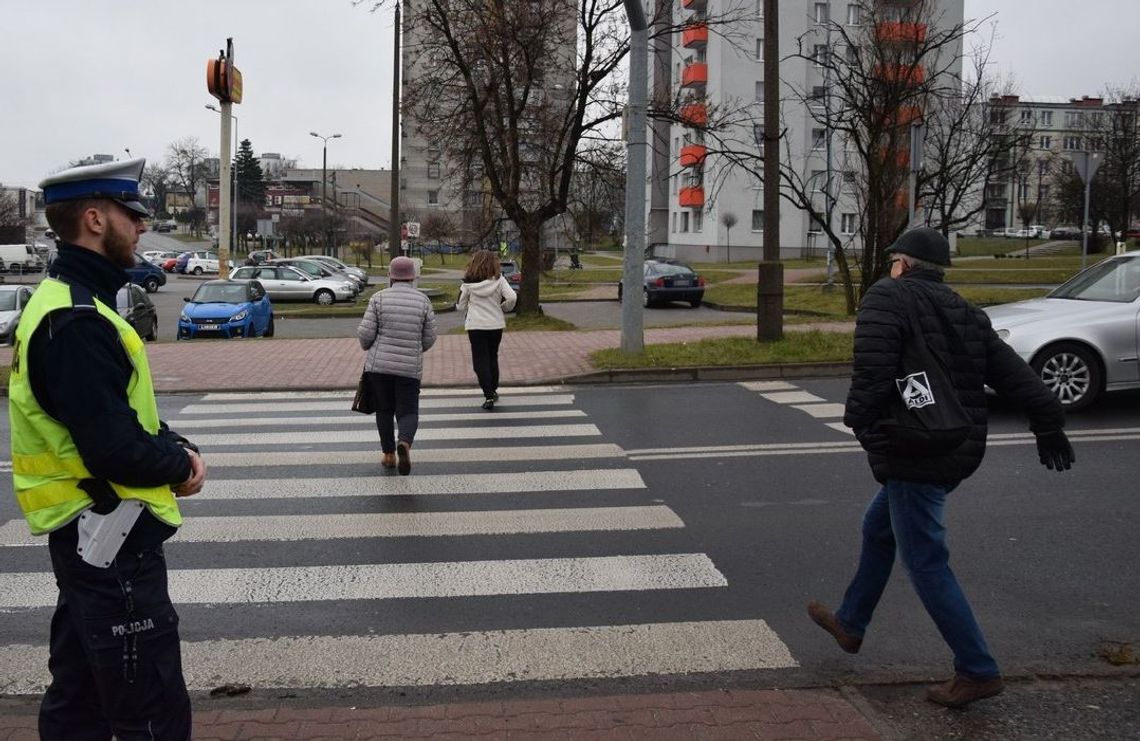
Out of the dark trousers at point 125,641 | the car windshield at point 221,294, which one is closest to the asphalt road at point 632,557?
the dark trousers at point 125,641

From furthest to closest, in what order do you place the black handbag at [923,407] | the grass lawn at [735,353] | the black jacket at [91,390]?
the grass lawn at [735,353]
the black handbag at [923,407]
the black jacket at [91,390]

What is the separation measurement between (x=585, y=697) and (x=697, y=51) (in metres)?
65.6

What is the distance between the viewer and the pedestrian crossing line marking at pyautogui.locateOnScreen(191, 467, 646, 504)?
311 inches

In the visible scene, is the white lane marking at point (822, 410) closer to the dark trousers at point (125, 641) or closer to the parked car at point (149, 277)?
the dark trousers at point (125, 641)

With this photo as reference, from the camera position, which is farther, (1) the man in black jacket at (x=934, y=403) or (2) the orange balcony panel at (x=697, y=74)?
(2) the orange balcony panel at (x=697, y=74)

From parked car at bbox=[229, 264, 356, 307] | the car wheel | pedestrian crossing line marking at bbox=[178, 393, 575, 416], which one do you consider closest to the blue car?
pedestrian crossing line marking at bbox=[178, 393, 575, 416]

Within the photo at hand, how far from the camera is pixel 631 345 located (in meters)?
15.5

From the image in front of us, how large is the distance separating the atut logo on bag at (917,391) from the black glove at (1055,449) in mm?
563

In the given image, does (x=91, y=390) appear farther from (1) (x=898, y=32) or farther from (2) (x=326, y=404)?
(1) (x=898, y=32)

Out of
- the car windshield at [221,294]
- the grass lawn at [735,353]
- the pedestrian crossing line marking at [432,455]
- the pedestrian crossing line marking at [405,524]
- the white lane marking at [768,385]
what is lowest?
the pedestrian crossing line marking at [405,524]

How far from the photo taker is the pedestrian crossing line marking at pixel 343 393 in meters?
13.3

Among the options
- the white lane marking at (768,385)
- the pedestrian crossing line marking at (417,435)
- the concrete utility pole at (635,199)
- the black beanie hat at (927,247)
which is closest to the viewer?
A: the black beanie hat at (927,247)

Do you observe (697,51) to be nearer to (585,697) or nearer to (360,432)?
(360,432)

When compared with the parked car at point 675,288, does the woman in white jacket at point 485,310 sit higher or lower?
lower
